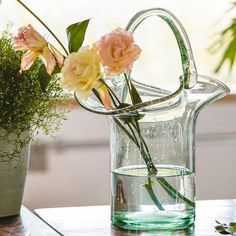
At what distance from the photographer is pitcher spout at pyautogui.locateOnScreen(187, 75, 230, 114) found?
1.22 meters

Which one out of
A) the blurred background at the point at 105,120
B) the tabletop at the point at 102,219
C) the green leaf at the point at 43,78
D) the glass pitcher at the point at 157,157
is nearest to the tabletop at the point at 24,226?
the tabletop at the point at 102,219

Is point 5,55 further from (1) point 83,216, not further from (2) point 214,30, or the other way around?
(2) point 214,30

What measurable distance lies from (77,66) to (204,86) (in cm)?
26

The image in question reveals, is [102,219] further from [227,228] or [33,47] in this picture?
[33,47]

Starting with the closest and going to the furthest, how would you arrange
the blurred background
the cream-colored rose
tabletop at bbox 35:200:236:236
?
the cream-colored rose < tabletop at bbox 35:200:236:236 < the blurred background

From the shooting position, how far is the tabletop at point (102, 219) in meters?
1.20

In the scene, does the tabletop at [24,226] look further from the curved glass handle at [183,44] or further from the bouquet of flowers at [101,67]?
the curved glass handle at [183,44]

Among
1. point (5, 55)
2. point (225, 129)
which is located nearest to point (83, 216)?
point (5, 55)

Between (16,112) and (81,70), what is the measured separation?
0.22 meters

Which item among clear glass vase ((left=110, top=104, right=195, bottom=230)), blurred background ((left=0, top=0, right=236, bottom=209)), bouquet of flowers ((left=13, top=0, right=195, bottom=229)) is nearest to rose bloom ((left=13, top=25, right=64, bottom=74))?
bouquet of flowers ((left=13, top=0, right=195, bottom=229))

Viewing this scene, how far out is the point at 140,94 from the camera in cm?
128

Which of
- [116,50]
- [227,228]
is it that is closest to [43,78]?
[116,50]

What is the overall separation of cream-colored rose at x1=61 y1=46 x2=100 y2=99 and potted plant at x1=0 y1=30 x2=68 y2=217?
170mm

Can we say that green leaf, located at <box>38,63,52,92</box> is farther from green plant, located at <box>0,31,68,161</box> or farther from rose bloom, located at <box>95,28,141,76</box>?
rose bloom, located at <box>95,28,141,76</box>
